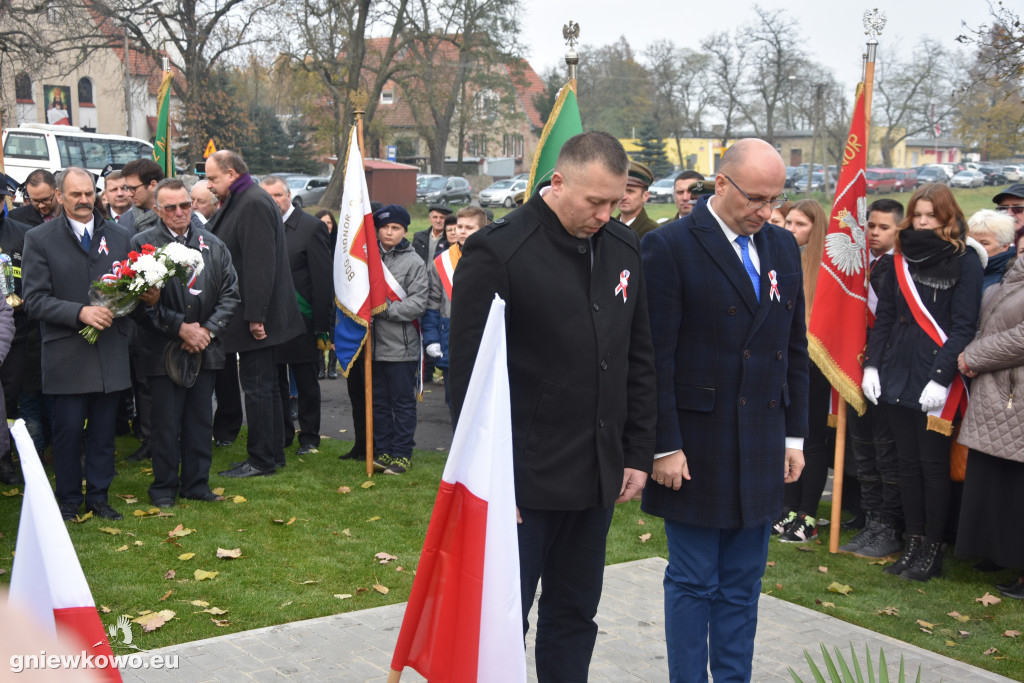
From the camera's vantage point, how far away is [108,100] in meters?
60.5

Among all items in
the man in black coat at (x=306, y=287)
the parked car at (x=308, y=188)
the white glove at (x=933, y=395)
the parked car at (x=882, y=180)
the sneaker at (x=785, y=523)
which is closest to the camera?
the white glove at (x=933, y=395)

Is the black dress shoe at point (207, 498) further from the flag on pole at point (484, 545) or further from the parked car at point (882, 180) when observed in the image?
the parked car at point (882, 180)

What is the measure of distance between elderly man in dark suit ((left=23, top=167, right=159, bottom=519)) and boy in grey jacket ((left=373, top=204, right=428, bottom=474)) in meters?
2.15

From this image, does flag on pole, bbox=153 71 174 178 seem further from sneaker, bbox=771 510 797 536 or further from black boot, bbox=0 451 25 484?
sneaker, bbox=771 510 797 536

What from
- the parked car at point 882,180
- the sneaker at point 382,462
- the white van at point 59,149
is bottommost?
the sneaker at point 382,462

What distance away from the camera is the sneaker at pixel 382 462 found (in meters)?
8.46

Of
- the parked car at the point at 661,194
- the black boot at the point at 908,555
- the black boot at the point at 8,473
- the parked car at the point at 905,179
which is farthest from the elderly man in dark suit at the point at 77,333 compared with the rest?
the parked car at the point at 905,179

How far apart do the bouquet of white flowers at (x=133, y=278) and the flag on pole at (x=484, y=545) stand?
376 centimetres

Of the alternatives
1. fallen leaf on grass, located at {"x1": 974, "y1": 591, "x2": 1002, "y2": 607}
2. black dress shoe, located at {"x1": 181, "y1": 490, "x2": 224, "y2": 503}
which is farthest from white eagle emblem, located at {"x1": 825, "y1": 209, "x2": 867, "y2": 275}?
black dress shoe, located at {"x1": 181, "y1": 490, "x2": 224, "y2": 503}

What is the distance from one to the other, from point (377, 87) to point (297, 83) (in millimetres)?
3642

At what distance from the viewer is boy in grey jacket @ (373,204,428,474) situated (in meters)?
8.38

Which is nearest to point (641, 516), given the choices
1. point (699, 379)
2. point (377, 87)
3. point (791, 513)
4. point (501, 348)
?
point (791, 513)

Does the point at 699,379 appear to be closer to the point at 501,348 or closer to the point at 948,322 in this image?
the point at 501,348

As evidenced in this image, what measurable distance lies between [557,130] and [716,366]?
301 centimetres
